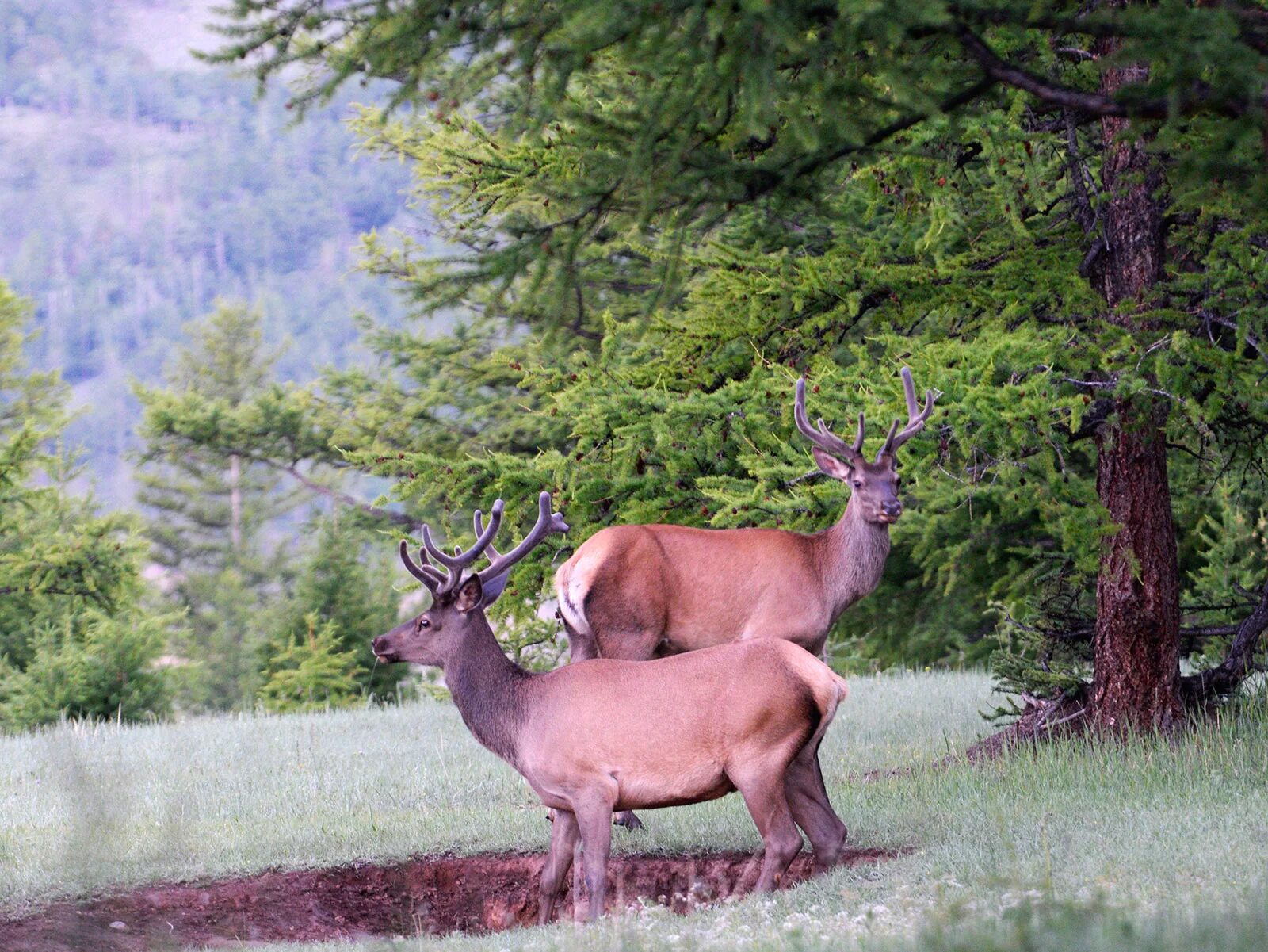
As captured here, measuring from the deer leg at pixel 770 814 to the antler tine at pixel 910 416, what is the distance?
2.39 metres

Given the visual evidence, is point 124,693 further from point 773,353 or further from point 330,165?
point 330,165

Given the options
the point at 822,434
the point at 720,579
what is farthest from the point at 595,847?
the point at 822,434

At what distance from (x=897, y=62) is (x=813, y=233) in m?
9.29

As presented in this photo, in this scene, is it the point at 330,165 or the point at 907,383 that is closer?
the point at 907,383

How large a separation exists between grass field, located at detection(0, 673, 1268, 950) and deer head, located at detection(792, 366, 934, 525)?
173cm

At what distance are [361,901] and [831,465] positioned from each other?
3.71 meters

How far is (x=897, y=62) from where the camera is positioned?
5.86 meters

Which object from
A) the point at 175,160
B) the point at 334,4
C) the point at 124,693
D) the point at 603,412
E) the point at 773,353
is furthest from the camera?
the point at 175,160

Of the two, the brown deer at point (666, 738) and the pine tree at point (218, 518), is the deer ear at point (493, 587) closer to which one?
the brown deer at point (666, 738)

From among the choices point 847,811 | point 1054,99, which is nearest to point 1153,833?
point 847,811

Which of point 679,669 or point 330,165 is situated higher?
point 330,165

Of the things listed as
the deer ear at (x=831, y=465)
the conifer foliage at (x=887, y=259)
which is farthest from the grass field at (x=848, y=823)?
the deer ear at (x=831, y=465)

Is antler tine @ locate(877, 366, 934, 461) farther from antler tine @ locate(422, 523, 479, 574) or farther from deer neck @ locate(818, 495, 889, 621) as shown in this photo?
antler tine @ locate(422, 523, 479, 574)

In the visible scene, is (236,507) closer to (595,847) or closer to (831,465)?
(831,465)
